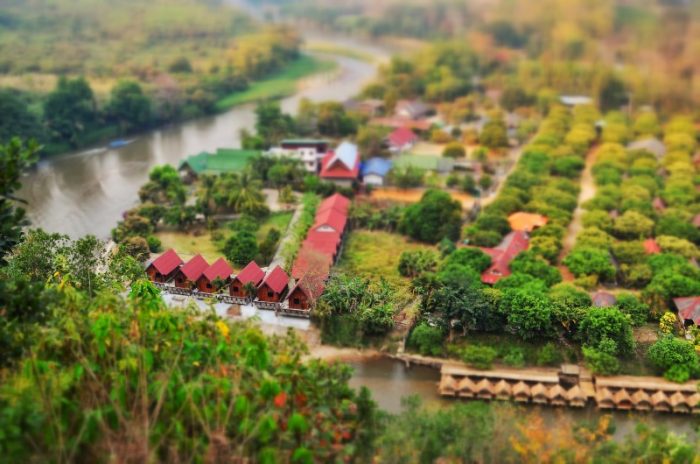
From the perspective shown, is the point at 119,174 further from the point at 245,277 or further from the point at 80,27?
the point at 80,27

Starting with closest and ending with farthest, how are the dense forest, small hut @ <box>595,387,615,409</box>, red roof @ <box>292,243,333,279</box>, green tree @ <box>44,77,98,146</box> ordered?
1. small hut @ <box>595,387,615,409</box>
2. red roof @ <box>292,243,333,279</box>
3. green tree @ <box>44,77,98,146</box>
4. the dense forest

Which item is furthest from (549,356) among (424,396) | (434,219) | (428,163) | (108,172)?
(108,172)

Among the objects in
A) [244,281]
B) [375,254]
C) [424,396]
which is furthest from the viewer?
[375,254]

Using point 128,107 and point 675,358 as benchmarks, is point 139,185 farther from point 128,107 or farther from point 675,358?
point 675,358

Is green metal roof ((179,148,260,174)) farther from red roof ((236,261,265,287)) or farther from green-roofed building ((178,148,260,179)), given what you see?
red roof ((236,261,265,287))

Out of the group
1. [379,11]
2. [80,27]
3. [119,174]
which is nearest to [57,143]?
[119,174]

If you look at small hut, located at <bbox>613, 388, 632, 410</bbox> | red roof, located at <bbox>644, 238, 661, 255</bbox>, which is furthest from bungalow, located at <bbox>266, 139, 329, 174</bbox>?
small hut, located at <bbox>613, 388, 632, 410</bbox>

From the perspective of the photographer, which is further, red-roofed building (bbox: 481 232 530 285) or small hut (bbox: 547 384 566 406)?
red-roofed building (bbox: 481 232 530 285)

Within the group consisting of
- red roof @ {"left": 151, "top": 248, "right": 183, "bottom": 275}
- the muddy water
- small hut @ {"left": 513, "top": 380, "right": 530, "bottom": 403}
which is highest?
red roof @ {"left": 151, "top": 248, "right": 183, "bottom": 275}
